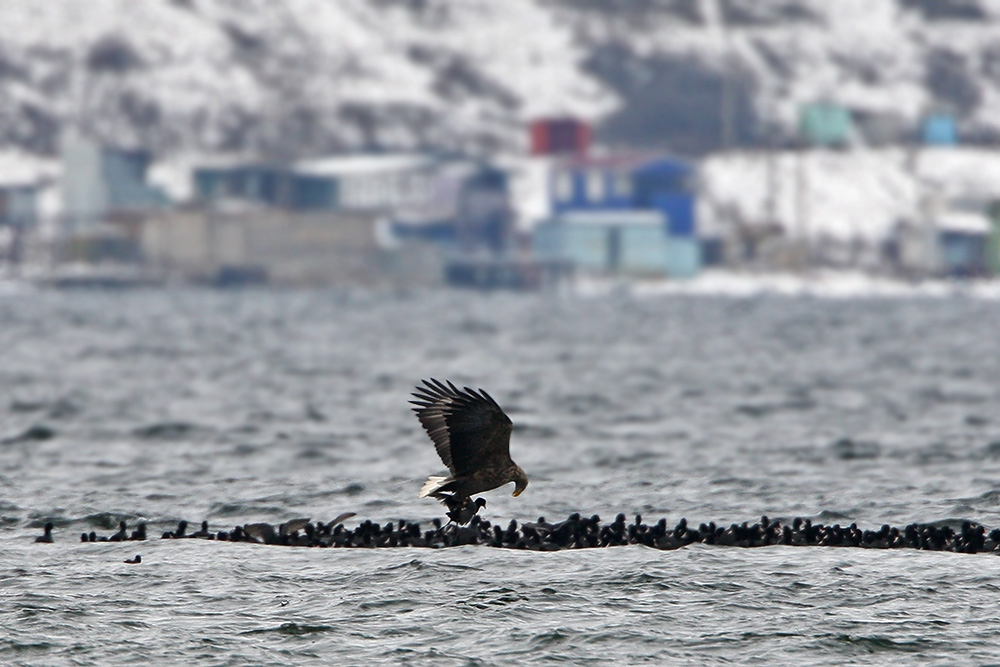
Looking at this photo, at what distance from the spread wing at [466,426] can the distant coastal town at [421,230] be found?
10008 cm

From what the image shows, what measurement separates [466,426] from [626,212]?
10508 cm

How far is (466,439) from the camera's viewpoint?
15.4 meters

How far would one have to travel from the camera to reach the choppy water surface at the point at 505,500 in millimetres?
14945

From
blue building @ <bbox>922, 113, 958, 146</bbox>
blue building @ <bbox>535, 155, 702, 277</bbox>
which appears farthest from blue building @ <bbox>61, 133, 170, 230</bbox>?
blue building @ <bbox>922, 113, 958, 146</bbox>

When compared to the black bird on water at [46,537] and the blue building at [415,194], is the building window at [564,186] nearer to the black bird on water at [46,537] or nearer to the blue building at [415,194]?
the blue building at [415,194]

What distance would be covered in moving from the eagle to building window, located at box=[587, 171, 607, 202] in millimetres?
104887

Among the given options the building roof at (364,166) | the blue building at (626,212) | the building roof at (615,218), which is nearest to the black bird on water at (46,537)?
the building roof at (615,218)

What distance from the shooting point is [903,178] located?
148 m

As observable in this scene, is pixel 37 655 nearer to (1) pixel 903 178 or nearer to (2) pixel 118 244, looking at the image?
(2) pixel 118 244

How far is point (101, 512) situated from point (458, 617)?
23.6ft

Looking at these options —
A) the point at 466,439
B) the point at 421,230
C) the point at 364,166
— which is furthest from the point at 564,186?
the point at 466,439

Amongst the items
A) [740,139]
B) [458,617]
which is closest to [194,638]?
[458,617]

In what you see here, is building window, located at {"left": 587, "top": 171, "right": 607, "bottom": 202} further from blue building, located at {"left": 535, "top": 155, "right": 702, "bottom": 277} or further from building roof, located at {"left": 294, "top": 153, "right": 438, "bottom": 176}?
building roof, located at {"left": 294, "top": 153, "right": 438, "bottom": 176}

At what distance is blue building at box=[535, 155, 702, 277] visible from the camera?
388ft
